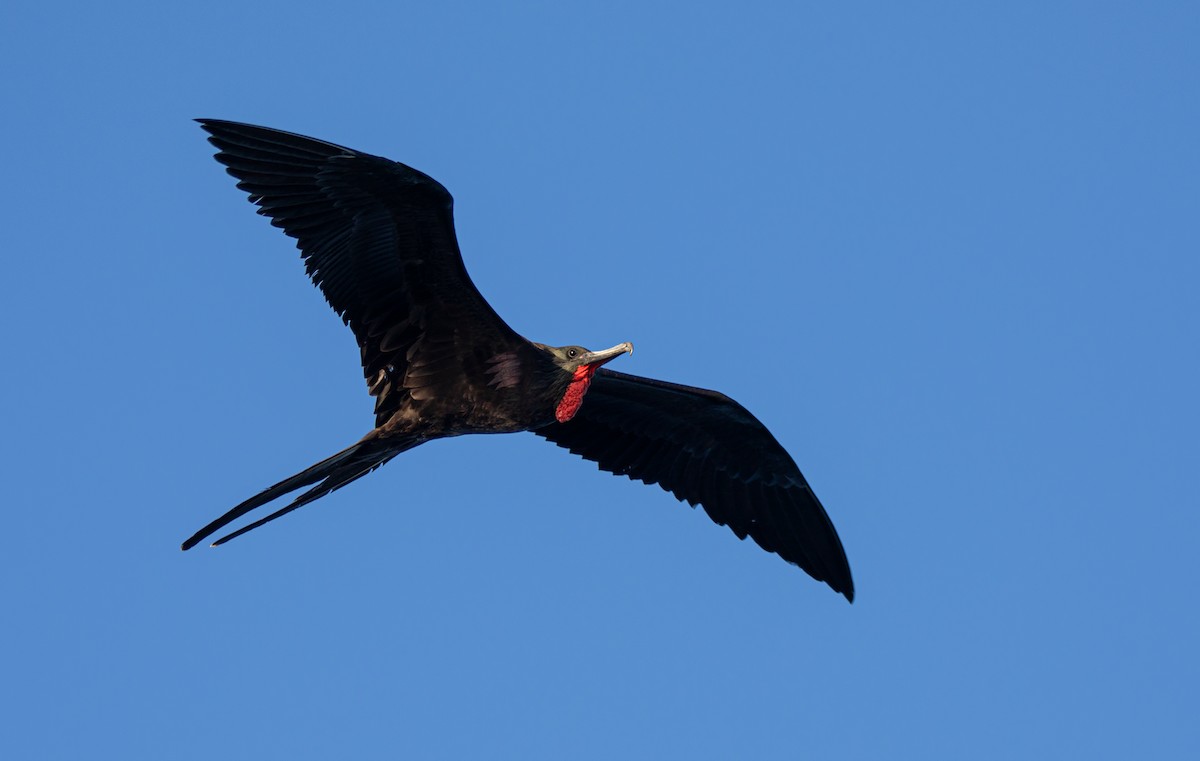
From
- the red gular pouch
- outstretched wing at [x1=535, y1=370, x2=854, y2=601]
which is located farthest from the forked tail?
outstretched wing at [x1=535, y1=370, x2=854, y2=601]

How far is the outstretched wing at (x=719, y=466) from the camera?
10914mm

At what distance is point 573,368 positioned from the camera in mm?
9461

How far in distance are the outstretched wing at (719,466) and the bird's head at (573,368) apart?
1235mm

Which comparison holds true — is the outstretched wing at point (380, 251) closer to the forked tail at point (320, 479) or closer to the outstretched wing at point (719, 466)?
the forked tail at point (320, 479)

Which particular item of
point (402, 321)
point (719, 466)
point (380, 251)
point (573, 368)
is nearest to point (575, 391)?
point (573, 368)

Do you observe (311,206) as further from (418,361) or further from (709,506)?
(709,506)

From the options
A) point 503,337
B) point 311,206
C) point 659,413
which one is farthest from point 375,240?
point 659,413

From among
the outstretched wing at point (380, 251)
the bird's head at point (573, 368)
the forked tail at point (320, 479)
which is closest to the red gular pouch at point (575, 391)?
the bird's head at point (573, 368)

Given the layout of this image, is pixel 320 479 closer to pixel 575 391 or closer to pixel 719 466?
pixel 575 391

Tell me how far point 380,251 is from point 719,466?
10.9 feet

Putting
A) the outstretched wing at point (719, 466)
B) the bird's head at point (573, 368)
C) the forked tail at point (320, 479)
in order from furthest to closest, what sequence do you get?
the outstretched wing at point (719, 466), the bird's head at point (573, 368), the forked tail at point (320, 479)

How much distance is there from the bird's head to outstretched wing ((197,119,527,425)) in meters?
0.27

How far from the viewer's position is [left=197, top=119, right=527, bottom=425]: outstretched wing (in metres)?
8.87

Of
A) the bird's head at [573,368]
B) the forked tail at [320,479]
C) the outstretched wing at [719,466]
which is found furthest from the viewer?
the outstretched wing at [719,466]
